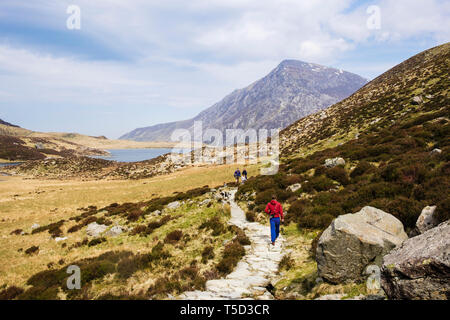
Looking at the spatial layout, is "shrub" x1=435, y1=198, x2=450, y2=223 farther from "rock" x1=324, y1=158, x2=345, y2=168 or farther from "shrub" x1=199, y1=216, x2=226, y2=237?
"rock" x1=324, y1=158, x2=345, y2=168

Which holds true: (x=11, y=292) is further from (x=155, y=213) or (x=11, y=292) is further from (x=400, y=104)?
(x=400, y=104)

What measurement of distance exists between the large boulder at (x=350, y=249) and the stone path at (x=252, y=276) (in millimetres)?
2079

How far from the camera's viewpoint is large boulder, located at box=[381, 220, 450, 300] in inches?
171

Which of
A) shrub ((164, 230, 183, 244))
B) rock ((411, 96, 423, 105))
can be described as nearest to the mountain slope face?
rock ((411, 96, 423, 105))

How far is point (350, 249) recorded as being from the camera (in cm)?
673

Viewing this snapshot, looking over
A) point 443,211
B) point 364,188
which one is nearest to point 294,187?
point 364,188

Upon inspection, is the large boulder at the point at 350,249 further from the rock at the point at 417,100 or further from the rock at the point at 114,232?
the rock at the point at 417,100

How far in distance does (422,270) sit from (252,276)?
5543 mm

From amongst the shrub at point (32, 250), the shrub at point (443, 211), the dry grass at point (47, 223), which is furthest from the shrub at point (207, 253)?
the shrub at point (32, 250)

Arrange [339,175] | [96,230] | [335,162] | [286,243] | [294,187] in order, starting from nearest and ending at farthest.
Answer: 1. [286,243]
2. [339,175]
3. [294,187]
4. [96,230]
5. [335,162]

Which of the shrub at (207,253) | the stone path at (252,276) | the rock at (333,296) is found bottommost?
the shrub at (207,253)

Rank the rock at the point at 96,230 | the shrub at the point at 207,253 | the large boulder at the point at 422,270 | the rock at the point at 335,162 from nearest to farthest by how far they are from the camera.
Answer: the large boulder at the point at 422,270
the shrub at the point at 207,253
the rock at the point at 96,230
the rock at the point at 335,162

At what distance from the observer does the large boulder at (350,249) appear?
6.65m
